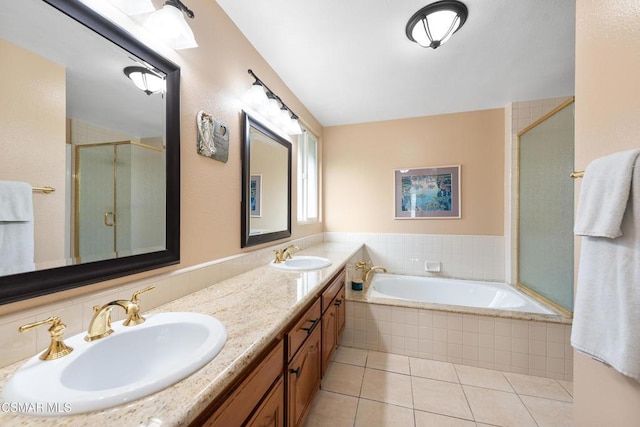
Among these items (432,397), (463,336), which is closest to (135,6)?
(432,397)

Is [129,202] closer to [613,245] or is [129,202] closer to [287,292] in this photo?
[287,292]

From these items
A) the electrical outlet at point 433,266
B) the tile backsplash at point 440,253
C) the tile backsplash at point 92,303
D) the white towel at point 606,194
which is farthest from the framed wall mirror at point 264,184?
the electrical outlet at point 433,266

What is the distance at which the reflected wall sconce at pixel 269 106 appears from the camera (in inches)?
65.2

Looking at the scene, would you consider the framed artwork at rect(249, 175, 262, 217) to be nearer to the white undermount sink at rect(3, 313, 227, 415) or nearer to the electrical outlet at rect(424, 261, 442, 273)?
the white undermount sink at rect(3, 313, 227, 415)

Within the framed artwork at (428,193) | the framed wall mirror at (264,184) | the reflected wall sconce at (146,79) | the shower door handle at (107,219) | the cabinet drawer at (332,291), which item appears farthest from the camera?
the framed artwork at (428,193)

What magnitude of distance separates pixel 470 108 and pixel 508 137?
1.73ft

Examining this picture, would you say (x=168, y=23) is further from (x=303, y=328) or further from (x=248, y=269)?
(x=303, y=328)

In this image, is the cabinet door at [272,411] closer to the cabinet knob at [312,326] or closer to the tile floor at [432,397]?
the cabinet knob at [312,326]

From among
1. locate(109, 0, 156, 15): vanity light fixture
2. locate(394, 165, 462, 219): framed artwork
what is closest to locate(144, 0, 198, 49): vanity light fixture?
locate(109, 0, 156, 15): vanity light fixture

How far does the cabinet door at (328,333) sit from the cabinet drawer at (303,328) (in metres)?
0.15

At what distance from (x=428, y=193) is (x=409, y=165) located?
42 centimetres

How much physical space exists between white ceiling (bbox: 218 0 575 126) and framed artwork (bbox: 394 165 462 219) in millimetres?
763

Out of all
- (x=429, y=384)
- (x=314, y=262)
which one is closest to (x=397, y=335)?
(x=429, y=384)

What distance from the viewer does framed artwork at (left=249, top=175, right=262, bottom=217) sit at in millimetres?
1720
